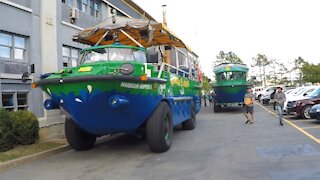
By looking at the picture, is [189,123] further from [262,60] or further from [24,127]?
[262,60]

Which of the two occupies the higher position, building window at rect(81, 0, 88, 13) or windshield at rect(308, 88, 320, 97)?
building window at rect(81, 0, 88, 13)

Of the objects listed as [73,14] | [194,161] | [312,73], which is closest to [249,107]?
[73,14]

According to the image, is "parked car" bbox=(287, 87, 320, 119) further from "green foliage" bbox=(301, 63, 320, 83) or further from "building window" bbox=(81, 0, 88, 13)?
"green foliage" bbox=(301, 63, 320, 83)

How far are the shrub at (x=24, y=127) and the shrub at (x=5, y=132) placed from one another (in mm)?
245

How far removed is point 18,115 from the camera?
12.2 meters

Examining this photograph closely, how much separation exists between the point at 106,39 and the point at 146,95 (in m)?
3.44

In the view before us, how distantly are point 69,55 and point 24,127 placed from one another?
6.69 meters

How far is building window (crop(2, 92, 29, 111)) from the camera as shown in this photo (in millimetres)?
13833

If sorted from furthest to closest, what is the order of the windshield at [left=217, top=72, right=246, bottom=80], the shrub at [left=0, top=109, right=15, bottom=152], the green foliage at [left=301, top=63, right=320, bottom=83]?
Result: the green foliage at [left=301, top=63, right=320, bottom=83] → the windshield at [left=217, top=72, right=246, bottom=80] → the shrub at [left=0, top=109, right=15, bottom=152]

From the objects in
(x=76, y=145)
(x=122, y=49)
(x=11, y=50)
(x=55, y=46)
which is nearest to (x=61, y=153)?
(x=76, y=145)

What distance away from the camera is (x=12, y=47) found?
14.3 metres

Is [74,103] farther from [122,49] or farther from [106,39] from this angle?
[106,39]

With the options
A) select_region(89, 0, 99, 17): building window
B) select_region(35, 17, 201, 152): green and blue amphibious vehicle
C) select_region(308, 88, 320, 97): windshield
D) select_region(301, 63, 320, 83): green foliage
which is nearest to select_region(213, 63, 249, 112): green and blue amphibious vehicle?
select_region(308, 88, 320, 97): windshield

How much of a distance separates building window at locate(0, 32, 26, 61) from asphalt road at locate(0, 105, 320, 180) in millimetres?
4394
